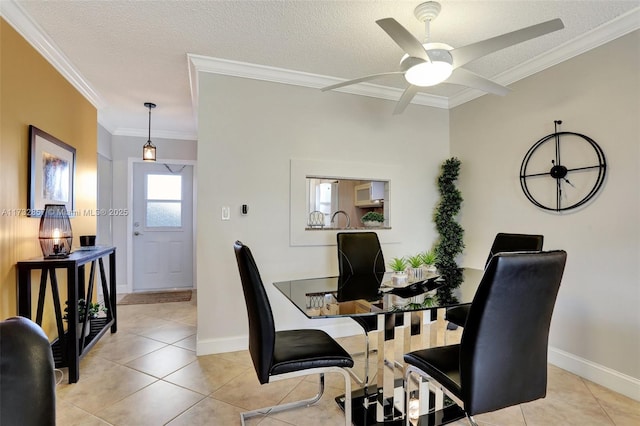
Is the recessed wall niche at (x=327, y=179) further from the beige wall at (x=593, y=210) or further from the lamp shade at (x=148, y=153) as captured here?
the lamp shade at (x=148, y=153)

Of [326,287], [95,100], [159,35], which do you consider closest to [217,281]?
[326,287]

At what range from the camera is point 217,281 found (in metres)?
2.89

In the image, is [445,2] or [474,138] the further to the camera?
[474,138]

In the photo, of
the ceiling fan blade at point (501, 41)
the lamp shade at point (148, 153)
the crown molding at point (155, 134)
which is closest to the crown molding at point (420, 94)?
the ceiling fan blade at point (501, 41)

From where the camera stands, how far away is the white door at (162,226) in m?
5.06

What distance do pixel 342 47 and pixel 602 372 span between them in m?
3.09

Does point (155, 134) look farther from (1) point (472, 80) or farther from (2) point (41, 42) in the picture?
(1) point (472, 80)

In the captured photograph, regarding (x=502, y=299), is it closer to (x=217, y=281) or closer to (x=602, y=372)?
(x=602, y=372)

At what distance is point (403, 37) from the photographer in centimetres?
166

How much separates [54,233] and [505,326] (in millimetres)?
3009

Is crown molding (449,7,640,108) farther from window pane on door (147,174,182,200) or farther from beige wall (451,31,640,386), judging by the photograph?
window pane on door (147,174,182,200)

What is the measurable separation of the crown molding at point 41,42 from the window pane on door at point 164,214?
208 centimetres

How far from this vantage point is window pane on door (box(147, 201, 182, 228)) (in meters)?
5.14

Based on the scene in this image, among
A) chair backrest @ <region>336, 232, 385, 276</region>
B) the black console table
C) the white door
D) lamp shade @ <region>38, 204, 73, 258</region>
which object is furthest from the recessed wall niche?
the white door
